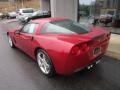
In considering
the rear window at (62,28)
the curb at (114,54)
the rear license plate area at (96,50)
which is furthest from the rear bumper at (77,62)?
the curb at (114,54)

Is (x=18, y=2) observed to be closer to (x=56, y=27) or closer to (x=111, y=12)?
(x=111, y=12)

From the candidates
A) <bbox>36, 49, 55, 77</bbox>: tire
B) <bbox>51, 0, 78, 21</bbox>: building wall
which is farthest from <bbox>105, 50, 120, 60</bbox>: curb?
<bbox>51, 0, 78, 21</bbox>: building wall

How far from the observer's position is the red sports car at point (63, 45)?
3.57 meters

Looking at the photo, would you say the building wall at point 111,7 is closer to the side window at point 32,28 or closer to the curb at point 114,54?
the curb at point 114,54

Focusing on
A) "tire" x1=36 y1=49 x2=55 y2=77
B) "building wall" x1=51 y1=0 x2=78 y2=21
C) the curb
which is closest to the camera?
"tire" x1=36 y1=49 x2=55 y2=77

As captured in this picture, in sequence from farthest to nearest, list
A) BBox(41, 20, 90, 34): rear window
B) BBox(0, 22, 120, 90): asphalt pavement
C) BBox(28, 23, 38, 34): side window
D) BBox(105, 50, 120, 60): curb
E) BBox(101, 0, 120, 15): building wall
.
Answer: BBox(101, 0, 120, 15): building wall → BBox(105, 50, 120, 60): curb → BBox(28, 23, 38, 34): side window → BBox(41, 20, 90, 34): rear window → BBox(0, 22, 120, 90): asphalt pavement

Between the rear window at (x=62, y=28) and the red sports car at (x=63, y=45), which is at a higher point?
the rear window at (x=62, y=28)

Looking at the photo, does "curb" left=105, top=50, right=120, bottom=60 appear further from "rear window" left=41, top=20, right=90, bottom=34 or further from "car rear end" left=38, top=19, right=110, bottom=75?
"rear window" left=41, top=20, right=90, bottom=34

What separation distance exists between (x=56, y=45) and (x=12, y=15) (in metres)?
26.8

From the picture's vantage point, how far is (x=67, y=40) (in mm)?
3734

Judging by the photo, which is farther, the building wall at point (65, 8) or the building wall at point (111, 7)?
the building wall at point (65, 8)

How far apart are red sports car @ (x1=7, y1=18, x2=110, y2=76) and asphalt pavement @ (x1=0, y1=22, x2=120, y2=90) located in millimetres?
297

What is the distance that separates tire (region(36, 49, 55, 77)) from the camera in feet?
13.5

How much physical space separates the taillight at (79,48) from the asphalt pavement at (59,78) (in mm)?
833
